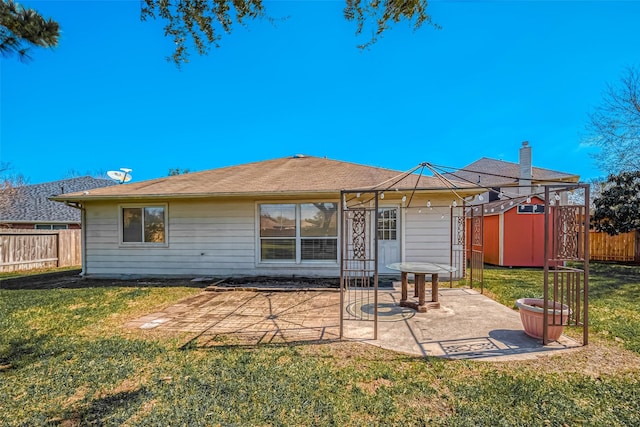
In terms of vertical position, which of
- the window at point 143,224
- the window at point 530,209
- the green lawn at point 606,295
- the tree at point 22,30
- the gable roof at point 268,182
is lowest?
the green lawn at point 606,295

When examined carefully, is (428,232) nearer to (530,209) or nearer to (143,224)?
(530,209)

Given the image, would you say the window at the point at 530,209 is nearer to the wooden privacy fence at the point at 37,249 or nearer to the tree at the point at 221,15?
the tree at the point at 221,15

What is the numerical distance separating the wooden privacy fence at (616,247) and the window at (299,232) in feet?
41.3

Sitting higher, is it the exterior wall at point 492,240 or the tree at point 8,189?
the tree at point 8,189

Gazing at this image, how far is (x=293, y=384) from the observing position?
2.72 meters

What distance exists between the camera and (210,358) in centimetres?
330

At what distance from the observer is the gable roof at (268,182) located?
312 inches

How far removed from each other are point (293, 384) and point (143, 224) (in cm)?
801

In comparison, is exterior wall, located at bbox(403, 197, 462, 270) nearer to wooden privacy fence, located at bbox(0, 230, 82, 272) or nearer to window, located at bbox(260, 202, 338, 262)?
window, located at bbox(260, 202, 338, 262)

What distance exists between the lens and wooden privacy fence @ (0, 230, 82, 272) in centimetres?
1097

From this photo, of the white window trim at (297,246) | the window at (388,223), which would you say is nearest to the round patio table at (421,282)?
the window at (388,223)

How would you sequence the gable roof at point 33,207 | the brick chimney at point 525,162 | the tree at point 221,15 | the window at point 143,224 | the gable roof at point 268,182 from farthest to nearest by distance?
the gable roof at point 33,207
the brick chimney at point 525,162
the window at point 143,224
the gable roof at point 268,182
the tree at point 221,15

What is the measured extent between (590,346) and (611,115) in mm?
13231

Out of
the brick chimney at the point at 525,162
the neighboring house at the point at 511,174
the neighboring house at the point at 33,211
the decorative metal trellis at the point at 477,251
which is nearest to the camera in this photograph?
the decorative metal trellis at the point at 477,251
